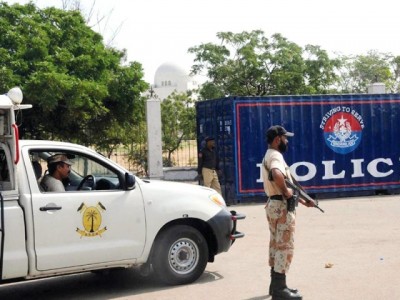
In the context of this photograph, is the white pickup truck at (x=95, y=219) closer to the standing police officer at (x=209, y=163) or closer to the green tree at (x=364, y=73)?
the standing police officer at (x=209, y=163)

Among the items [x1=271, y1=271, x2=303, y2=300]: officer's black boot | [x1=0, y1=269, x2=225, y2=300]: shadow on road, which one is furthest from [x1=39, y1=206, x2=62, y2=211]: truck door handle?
[x1=271, y1=271, x2=303, y2=300]: officer's black boot

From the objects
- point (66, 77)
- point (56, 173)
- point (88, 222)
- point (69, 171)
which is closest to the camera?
point (88, 222)

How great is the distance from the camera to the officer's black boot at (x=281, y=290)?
20.0 ft

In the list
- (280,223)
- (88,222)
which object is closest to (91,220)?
(88,222)

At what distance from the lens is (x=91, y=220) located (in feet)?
21.0

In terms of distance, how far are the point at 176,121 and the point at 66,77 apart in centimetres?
838

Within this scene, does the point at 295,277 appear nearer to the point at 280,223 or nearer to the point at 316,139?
the point at 280,223

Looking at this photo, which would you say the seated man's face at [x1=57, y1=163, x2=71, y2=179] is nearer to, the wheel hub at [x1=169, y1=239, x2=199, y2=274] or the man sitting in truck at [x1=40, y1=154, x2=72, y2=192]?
the man sitting in truck at [x1=40, y1=154, x2=72, y2=192]

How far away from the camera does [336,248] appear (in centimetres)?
901

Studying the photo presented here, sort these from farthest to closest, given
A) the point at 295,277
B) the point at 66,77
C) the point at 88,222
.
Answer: the point at 66,77, the point at 295,277, the point at 88,222

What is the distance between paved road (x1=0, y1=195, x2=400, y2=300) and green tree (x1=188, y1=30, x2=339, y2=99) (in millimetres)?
14040

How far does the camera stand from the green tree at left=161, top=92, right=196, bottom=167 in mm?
22969

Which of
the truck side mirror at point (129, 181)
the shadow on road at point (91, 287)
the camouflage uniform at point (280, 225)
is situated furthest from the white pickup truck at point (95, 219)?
the camouflage uniform at point (280, 225)

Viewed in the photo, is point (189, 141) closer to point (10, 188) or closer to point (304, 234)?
point (304, 234)
